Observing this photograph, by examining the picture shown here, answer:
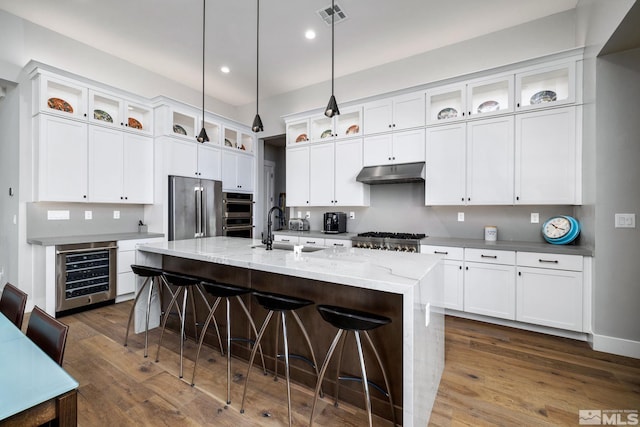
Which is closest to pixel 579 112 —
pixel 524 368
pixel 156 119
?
pixel 524 368

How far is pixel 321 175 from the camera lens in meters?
4.59

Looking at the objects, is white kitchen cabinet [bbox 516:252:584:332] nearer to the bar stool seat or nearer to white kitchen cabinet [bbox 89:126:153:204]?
the bar stool seat

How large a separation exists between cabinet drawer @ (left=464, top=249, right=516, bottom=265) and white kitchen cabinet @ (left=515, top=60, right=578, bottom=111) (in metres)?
1.59

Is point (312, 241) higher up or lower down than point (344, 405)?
higher up

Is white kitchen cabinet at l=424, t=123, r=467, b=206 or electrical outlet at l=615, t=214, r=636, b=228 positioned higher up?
white kitchen cabinet at l=424, t=123, r=467, b=206

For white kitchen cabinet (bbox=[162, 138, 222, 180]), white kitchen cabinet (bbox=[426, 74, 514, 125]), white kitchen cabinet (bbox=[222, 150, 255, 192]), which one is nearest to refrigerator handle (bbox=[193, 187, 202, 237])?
white kitchen cabinet (bbox=[162, 138, 222, 180])

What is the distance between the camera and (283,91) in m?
5.37

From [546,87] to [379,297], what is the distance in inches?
129

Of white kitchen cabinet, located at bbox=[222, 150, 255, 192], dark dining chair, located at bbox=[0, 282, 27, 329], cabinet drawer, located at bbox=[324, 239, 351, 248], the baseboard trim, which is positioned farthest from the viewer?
white kitchen cabinet, located at bbox=[222, 150, 255, 192]

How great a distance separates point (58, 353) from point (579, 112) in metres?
4.29

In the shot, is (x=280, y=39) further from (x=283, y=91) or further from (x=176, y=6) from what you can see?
(x=283, y=91)

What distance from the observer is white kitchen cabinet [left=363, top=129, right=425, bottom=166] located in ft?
12.3

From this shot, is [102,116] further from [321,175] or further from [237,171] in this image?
[321,175]

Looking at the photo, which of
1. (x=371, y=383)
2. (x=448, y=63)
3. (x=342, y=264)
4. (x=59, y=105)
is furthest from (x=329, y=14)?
(x=371, y=383)
